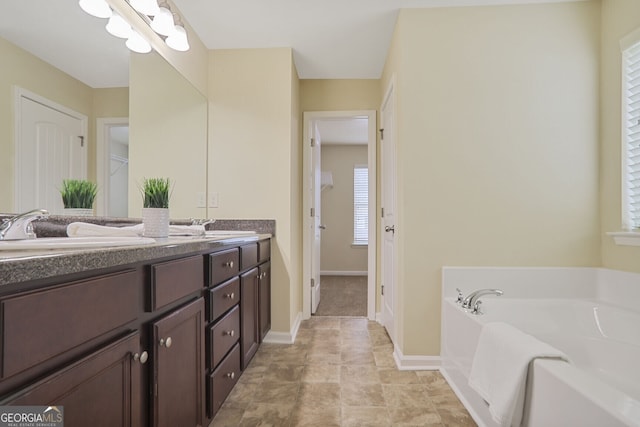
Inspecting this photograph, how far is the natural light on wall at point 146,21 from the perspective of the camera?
1.46 m

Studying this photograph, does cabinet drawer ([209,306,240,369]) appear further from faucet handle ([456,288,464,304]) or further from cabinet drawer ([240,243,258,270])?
faucet handle ([456,288,464,304])

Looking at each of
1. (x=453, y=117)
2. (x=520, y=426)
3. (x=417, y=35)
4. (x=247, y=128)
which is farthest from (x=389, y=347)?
(x=417, y=35)

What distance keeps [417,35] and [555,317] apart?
6.33 ft

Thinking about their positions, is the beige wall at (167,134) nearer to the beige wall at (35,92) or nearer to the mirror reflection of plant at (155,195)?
the beige wall at (35,92)

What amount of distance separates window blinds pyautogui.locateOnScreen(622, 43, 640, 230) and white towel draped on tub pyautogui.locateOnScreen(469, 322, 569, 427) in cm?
121

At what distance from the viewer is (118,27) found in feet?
5.20


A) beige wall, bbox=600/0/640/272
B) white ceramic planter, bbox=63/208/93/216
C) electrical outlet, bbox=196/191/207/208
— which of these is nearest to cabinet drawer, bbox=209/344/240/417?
white ceramic planter, bbox=63/208/93/216

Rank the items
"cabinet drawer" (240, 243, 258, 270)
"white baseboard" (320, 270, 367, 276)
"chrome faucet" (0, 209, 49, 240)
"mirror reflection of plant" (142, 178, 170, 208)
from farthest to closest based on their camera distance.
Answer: "white baseboard" (320, 270, 367, 276) < "cabinet drawer" (240, 243, 258, 270) < "mirror reflection of plant" (142, 178, 170, 208) < "chrome faucet" (0, 209, 49, 240)

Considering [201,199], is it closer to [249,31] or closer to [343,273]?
[249,31]

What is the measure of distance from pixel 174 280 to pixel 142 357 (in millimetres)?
243

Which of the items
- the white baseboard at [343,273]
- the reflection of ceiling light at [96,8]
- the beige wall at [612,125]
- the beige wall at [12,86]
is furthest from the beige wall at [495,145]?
the white baseboard at [343,273]

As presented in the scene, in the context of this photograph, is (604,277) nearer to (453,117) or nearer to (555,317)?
(555,317)

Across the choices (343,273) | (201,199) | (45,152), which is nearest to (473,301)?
(201,199)

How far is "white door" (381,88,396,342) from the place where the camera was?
2.42m
